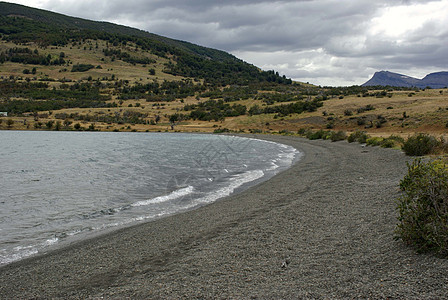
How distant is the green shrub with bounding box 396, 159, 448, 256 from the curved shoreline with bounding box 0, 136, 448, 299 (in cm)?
24

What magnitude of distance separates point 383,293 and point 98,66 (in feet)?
467

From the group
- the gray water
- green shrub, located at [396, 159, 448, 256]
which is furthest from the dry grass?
green shrub, located at [396, 159, 448, 256]

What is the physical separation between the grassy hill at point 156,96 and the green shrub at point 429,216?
111 feet

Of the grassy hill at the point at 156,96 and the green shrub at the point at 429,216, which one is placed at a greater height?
the grassy hill at the point at 156,96

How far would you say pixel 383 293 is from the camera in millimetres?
4492

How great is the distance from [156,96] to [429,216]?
100m

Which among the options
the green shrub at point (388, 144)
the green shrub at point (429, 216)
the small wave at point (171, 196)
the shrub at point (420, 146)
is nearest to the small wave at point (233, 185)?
the small wave at point (171, 196)

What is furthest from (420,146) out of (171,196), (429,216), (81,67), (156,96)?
(81,67)

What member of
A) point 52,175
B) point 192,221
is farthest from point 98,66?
point 192,221

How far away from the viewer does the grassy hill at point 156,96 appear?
5459cm

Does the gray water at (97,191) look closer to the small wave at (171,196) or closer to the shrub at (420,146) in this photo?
the small wave at (171,196)

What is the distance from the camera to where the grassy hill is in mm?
54594

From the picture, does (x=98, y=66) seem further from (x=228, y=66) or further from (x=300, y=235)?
(x=300, y=235)

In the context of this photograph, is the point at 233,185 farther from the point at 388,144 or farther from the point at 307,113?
the point at 307,113
